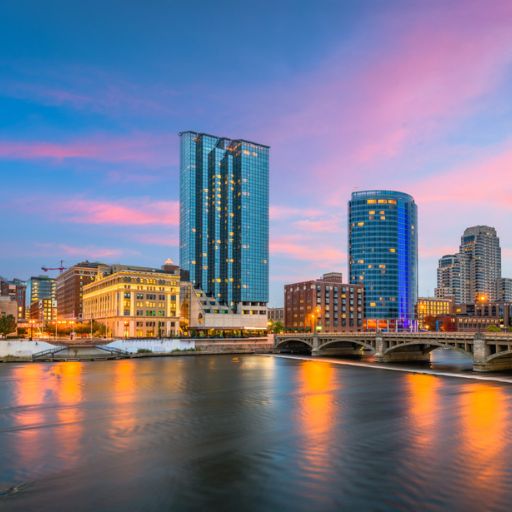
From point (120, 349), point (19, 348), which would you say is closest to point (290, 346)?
point (120, 349)

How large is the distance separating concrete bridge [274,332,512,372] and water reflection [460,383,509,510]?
22.2 m

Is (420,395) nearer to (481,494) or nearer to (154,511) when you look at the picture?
(481,494)

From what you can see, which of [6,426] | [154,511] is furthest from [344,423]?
[6,426]

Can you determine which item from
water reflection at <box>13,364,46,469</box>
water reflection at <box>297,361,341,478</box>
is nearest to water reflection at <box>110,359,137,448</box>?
water reflection at <box>13,364,46,469</box>

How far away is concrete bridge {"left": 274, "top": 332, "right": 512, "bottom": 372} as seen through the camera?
87.3 m

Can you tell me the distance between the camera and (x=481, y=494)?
27703mm

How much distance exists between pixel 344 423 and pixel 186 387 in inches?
1312

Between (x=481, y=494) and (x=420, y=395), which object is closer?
(x=481, y=494)

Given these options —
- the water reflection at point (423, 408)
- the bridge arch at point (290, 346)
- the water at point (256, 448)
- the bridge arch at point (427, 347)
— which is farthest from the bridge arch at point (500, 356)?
the bridge arch at point (290, 346)

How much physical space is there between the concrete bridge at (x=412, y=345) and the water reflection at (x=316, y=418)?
25.2 meters

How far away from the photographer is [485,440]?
40094mm

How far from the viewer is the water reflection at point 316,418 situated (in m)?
34.3

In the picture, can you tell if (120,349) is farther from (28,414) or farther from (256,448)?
(256,448)

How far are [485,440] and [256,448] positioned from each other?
62.8 feet
